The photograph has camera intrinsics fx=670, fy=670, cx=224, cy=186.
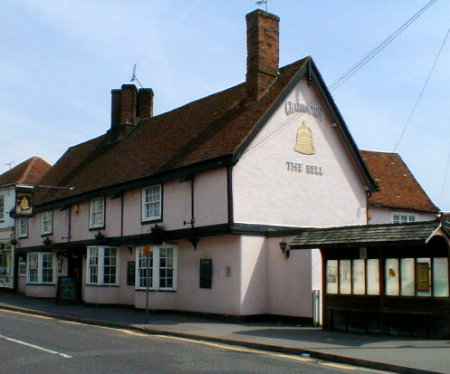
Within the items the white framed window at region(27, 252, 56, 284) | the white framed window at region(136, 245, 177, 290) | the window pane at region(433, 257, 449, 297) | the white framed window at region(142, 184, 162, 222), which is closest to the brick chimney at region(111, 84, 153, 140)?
the white framed window at region(27, 252, 56, 284)

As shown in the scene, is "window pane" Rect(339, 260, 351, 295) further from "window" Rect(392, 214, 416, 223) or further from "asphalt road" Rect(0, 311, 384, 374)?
"window" Rect(392, 214, 416, 223)

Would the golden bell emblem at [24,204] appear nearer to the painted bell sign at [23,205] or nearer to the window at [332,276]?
the painted bell sign at [23,205]

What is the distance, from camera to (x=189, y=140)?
2542cm

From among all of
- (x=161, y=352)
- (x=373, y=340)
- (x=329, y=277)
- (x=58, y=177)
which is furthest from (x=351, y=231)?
(x=58, y=177)

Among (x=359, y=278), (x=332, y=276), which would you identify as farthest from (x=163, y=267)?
(x=359, y=278)

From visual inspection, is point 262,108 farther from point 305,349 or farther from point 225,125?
point 305,349

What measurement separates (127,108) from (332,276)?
18092mm

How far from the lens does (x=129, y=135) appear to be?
32812 millimetres

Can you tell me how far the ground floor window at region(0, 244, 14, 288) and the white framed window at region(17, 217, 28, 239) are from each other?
1.72 meters

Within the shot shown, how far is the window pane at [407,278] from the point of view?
1655 cm

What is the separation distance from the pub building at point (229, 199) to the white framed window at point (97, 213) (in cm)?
4

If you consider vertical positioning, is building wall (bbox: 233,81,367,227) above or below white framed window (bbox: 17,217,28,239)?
above

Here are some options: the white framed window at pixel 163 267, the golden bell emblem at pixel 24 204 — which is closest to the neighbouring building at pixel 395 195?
the white framed window at pixel 163 267

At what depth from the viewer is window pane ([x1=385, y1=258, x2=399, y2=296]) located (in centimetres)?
1691
